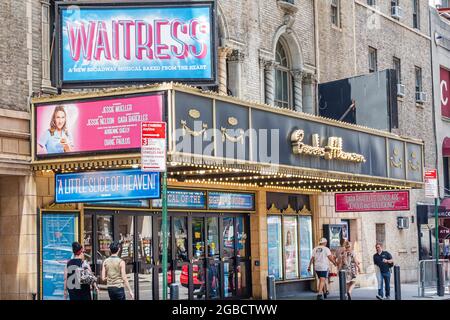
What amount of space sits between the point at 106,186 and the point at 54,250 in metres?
1.95

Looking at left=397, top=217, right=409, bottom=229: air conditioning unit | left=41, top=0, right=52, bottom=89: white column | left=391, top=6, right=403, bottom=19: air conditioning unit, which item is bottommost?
left=397, top=217, right=409, bottom=229: air conditioning unit

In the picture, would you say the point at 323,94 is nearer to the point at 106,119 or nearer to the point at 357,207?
the point at 357,207

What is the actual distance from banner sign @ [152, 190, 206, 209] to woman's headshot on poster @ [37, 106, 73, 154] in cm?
431

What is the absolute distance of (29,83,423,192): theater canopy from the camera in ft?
58.1

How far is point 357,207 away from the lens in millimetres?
27844

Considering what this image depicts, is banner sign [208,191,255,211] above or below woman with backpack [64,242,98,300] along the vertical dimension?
above

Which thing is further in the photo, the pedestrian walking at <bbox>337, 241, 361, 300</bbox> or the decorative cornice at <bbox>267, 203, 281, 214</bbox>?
the decorative cornice at <bbox>267, 203, 281, 214</bbox>

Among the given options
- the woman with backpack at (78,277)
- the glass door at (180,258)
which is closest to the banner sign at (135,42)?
the woman with backpack at (78,277)

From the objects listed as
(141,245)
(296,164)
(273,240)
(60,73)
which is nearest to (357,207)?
(273,240)

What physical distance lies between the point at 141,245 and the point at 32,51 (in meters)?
5.73

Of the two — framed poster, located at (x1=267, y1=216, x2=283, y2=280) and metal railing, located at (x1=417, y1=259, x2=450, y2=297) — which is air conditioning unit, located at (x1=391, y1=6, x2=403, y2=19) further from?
metal railing, located at (x1=417, y1=259, x2=450, y2=297)

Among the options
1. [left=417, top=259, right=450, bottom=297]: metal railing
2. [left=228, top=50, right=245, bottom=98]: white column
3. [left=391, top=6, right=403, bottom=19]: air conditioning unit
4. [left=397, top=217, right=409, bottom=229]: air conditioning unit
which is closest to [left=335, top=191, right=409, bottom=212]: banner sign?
[left=417, top=259, right=450, bottom=297]: metal railing

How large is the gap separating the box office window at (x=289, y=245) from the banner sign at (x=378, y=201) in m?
1.65

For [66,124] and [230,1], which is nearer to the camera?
[66,124]
